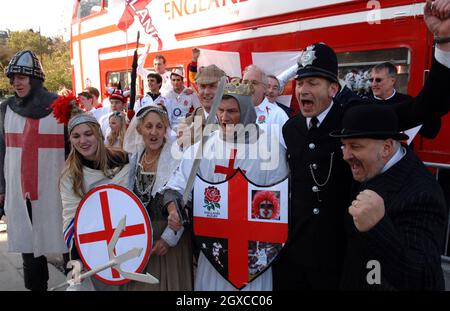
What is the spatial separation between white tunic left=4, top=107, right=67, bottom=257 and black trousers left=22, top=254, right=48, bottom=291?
0.10m

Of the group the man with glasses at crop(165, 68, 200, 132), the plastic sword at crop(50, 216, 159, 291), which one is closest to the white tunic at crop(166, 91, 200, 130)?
the man with glasses at crop(165, 68, 200, 132)

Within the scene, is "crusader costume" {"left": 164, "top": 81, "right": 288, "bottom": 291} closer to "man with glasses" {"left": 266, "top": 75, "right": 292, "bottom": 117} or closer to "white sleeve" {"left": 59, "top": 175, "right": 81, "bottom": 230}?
"white sleeve" {"left": 59, "top": 175, "right": 81, "bottom": 230}

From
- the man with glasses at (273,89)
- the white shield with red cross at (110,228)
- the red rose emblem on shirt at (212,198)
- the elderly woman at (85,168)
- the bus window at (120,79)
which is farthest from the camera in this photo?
the bus window at (120,79)

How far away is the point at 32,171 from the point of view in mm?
3352

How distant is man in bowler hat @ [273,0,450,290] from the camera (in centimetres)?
202

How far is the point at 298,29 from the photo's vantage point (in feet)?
15.2

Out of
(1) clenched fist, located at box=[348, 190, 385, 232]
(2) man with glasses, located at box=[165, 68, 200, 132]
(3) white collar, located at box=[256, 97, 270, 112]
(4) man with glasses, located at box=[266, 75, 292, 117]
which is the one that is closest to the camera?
(1) clenched fist, located at box=[348, 190, 385, 232]

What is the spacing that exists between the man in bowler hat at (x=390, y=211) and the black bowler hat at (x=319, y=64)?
435mm

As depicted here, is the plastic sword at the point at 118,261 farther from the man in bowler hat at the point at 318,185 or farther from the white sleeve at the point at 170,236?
the man in bowler hat at the point at 318,185

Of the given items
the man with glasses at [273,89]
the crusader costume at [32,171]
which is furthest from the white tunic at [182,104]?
the crusader costume at [32,171]

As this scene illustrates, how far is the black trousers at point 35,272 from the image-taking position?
3.42 meters

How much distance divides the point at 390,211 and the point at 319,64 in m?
0.90

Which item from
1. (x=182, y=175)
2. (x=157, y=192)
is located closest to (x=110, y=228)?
(x=157, y=192)

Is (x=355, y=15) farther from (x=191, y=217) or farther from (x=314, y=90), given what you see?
(x=191, y=217)
